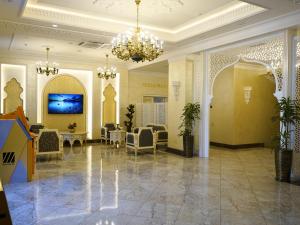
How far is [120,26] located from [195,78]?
3.00 meters

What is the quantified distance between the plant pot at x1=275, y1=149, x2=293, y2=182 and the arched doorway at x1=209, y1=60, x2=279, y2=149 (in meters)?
4.71

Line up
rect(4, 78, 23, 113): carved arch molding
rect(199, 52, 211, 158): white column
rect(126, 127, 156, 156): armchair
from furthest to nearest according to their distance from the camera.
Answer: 1. rect(4, 78, 23, 113): carved arch molding
2. rect(126, 127, 156, 156): armchair
3. rect(199, 52, 211, 158): white column

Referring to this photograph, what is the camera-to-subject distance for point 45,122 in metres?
10.8

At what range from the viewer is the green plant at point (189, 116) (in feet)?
27.1

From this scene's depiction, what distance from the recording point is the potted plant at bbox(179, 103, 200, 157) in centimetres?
827

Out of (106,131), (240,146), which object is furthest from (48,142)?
(240,146)

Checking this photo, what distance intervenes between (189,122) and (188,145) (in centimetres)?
71

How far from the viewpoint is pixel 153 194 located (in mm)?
4820

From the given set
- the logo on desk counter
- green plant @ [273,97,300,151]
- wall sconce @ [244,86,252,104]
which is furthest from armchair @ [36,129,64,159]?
wall sconce @ [244,86,252,104]

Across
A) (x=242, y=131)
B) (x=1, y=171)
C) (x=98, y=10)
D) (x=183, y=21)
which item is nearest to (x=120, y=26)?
(x=98, y=10)

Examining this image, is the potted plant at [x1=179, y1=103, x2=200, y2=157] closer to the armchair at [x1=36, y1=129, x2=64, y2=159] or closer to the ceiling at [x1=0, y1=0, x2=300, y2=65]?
the ceiling at [x1=0, y1=0, x2=300, y2=65]

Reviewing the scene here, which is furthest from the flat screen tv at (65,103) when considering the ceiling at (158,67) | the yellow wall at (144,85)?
the ceiling at (158,67)

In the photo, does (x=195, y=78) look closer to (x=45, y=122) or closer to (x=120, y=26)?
(x=120, y=26)

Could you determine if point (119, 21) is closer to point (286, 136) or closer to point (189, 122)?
point (189, 122)
